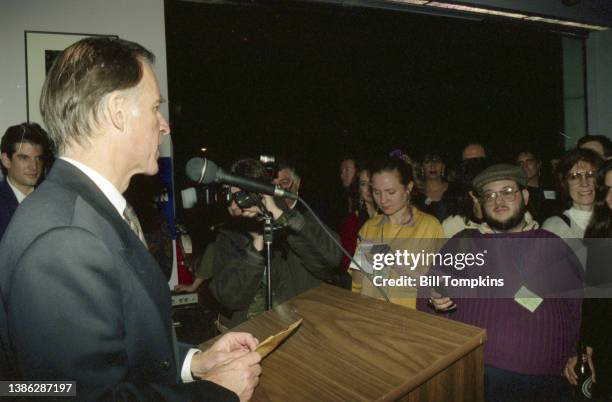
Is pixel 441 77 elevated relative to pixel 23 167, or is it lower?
elevated

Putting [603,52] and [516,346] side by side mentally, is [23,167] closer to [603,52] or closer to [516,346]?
[516,346]

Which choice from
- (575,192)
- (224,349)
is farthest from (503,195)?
(224,349)

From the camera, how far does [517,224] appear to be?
2.40 meters

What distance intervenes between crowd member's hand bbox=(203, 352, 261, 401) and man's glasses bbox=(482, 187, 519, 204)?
197 centimetres

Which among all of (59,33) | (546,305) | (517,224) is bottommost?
(546,305)

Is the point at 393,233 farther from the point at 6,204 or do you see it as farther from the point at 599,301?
the point at 6,204

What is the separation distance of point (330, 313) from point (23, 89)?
126 inches

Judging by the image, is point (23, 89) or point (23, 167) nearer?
point (23, 167)

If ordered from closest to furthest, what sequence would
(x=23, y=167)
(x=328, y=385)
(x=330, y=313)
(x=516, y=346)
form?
(x=328, y=385) → (x=330, y=313) → (x=516, y=346) → (x=23, y=167)

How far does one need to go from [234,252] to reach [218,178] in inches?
39.9

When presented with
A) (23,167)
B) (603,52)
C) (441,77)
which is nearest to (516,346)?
(23,167)

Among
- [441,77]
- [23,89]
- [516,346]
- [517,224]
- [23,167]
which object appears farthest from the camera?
[441,77]

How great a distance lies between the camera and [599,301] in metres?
2.21

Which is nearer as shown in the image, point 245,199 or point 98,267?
point 98,267
